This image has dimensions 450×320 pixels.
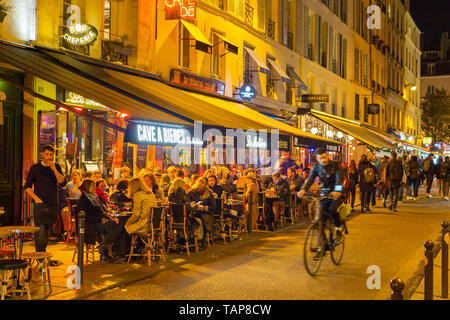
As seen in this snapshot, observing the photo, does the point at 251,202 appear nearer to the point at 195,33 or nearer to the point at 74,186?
the point at 74,186

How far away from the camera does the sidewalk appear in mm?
6688

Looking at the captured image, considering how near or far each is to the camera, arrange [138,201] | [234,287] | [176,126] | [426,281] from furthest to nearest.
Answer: [176,126] < [138,201] < [234,287] < [426,281]

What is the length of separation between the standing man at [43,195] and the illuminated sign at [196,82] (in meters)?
8.31

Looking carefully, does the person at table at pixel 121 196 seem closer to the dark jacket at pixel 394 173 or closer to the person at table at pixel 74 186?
the person at table at pixel 74 186

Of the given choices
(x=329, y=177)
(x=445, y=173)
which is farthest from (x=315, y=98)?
(x=329, y=177)

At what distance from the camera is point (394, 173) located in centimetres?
1703

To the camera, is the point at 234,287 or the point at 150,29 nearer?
the point at 234,287

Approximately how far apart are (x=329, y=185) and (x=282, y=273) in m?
1.59

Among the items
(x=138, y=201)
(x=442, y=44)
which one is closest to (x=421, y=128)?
(x=442, y=44)

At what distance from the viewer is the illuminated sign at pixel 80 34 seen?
461 inches

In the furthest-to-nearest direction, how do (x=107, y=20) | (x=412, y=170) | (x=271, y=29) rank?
(x=271, y=29) < (x=412, y=170) < (x=107, y=20)

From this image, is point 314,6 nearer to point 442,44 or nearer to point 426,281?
point 426,281
